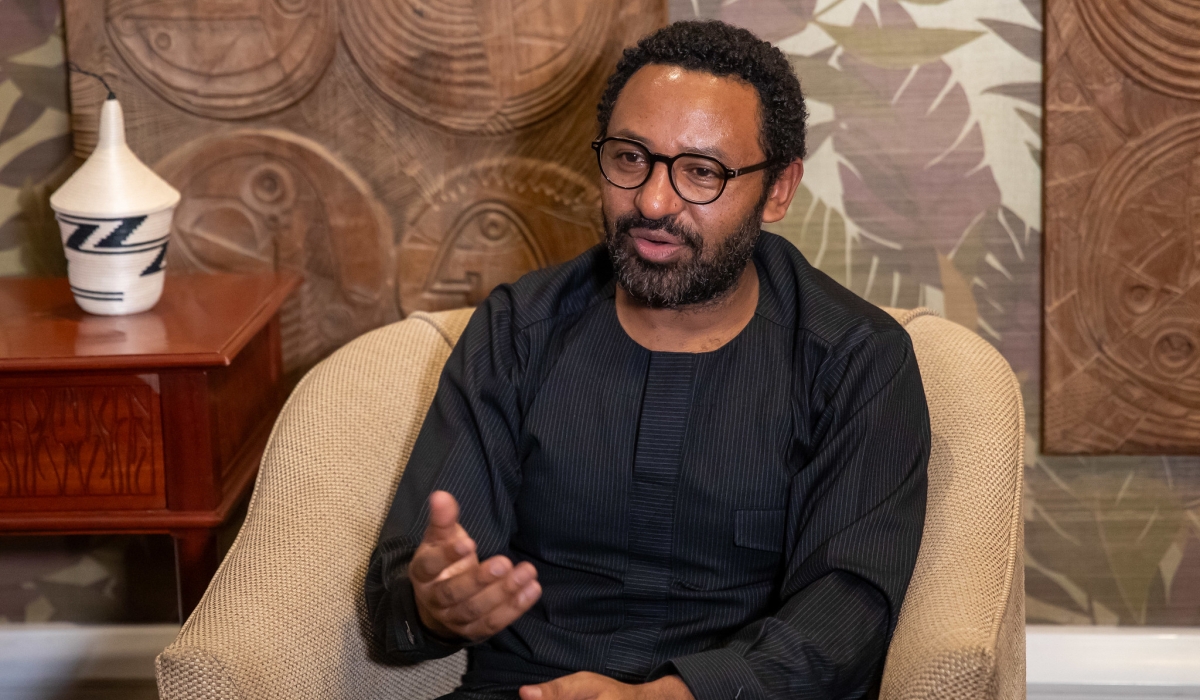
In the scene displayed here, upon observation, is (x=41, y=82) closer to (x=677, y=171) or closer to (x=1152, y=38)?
(x=677, y=171)

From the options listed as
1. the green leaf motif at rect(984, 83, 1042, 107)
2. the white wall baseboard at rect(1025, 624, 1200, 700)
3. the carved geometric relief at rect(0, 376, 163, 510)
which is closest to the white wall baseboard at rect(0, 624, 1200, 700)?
the white wall baseboard at rect(1025, 624, 1200, 700)

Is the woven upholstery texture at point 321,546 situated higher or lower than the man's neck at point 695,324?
lower

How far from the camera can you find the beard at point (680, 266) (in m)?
1.62

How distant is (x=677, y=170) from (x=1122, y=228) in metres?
1.09

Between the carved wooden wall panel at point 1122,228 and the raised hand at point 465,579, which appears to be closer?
the raised hand at point 465,579

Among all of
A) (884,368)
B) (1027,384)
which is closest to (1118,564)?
(1027,384)

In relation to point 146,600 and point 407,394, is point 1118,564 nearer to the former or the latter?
point 407,394

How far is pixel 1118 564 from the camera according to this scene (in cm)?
239

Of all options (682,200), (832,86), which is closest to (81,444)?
(682,200)

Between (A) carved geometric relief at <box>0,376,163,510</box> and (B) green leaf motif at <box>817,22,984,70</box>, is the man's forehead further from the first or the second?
(A) carved geometric relief at <box>0,376,163,510</box>

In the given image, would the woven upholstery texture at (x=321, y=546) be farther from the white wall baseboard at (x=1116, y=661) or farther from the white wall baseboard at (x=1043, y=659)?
the white wall baseboard at (x=1116, y=661)

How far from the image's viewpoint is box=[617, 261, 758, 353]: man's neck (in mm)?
1701

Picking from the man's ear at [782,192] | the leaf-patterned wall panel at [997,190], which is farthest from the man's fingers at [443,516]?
the leaf-patterned wall panel at [997,190]

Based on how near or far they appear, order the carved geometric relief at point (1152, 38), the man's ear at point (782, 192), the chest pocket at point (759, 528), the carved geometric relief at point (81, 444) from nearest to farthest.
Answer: the chest pocket at point (759, 528)
the man's ear at point (782, 192)
the carved geometric relief at point (81, 444)
the carved geometric relief at point (1152, 38)
